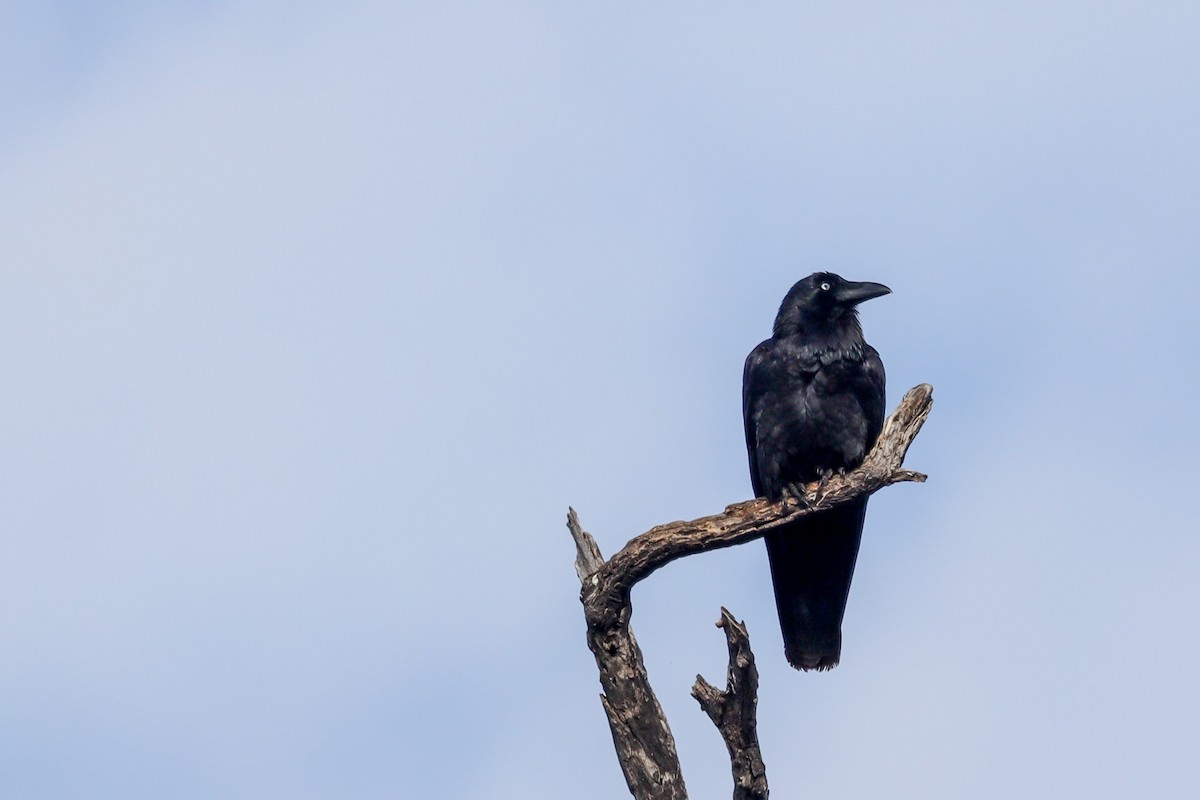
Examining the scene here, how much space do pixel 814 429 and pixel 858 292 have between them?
3.94 feet

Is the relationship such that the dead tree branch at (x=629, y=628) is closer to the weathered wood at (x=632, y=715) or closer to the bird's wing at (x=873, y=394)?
the weathered wood at (x=632, y=715)

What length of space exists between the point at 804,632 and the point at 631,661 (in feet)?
8.18

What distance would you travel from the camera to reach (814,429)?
32.2ft

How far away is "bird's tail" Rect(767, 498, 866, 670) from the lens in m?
10.3

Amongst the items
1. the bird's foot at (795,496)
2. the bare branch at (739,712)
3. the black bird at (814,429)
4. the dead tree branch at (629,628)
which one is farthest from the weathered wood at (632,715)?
the black bird at (814,429)

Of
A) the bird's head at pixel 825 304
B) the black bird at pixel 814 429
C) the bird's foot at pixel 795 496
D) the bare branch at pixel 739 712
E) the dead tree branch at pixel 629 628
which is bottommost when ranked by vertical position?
the bare branch at pixel 739 712

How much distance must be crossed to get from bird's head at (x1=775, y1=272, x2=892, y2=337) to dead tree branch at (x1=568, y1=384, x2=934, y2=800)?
2248 mm

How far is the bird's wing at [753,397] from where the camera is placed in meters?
10.3

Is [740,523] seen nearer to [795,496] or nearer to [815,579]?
[795,496]

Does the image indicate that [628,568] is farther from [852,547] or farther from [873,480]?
[852,547]

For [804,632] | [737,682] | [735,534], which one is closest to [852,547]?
[804,632]

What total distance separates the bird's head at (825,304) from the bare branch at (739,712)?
11.0 ft

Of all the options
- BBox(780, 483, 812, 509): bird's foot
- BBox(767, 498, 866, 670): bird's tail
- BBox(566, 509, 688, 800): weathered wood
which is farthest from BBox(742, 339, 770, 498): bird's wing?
BBox(566, 509, 688, 800): weathered wood

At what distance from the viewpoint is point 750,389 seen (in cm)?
1039
